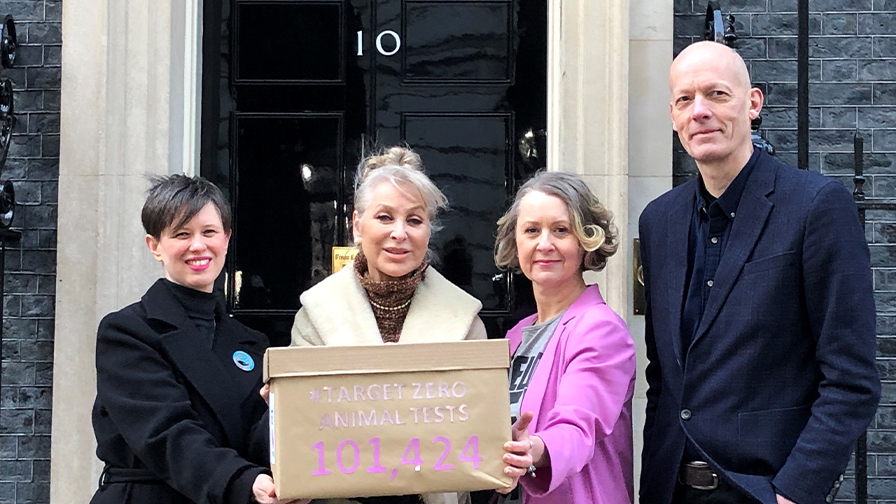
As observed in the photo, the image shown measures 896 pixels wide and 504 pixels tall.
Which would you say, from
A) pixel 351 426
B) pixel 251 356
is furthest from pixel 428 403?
pixel 251 356

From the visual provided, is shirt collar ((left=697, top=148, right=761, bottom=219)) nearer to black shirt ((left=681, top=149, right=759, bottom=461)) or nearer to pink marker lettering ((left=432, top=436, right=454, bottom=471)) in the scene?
black shirt ((left=681, top=149, right=759, bottom=461))

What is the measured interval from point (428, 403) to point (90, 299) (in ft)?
7.97

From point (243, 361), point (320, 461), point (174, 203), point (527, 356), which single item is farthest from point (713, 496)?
point (174, 203)

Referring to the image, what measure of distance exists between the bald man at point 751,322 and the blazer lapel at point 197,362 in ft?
3.58

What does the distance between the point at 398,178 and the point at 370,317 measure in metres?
0.38

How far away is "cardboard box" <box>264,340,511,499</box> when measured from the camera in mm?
1989

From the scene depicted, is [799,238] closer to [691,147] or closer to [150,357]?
[691,147]

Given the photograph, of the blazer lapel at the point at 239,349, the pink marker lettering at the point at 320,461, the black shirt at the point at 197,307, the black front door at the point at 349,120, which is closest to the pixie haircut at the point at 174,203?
the black shirt at the point at 197,307

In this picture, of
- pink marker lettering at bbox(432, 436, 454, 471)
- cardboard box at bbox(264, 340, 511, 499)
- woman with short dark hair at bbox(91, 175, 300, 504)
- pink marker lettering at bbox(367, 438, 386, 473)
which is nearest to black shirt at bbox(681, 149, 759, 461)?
cardboard box at bbox(264, 340, 511, 499)

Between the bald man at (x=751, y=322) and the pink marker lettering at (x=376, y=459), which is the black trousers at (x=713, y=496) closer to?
the bald man at (x=751, y=322)

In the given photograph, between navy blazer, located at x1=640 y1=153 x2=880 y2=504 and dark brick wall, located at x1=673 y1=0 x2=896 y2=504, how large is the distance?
6.41ft

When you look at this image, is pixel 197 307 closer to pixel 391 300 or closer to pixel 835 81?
pixel 391 300

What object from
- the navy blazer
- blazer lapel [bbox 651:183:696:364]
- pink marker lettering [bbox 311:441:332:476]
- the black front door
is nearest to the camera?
pink marker lettering [bbox 311:441:332:476]

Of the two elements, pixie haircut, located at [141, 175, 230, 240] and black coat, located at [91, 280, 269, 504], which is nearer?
black coat, located at [91, 280, 269, 504]
